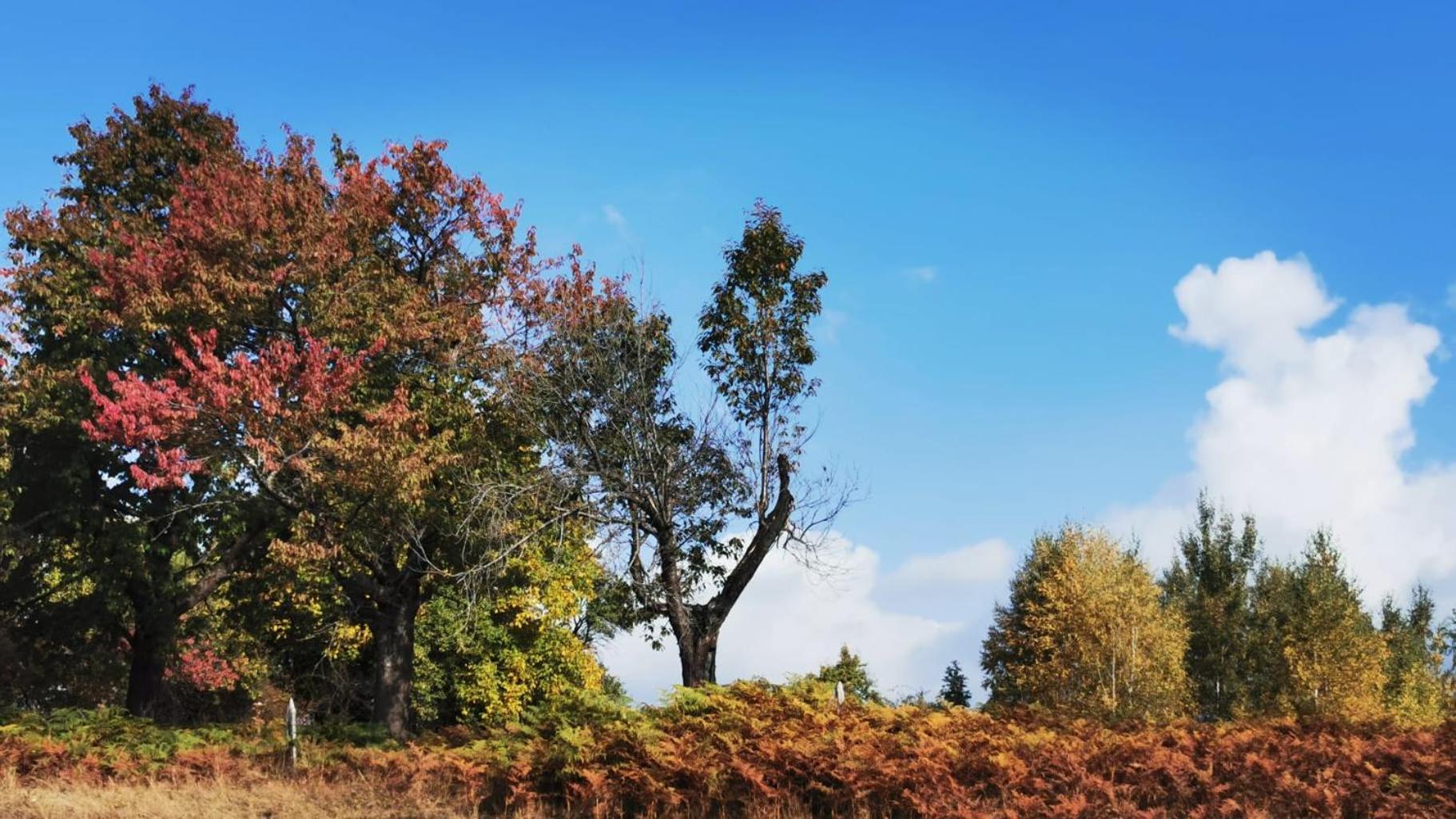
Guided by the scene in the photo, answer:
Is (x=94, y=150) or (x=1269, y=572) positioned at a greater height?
(x=94, y=150)

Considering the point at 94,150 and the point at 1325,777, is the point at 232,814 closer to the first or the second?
the point at 1325,777

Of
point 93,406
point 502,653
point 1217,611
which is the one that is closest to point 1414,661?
A: point 1217,611

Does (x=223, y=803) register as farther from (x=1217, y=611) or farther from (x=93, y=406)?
(x=1217, y=611)

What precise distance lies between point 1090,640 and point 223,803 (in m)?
31.5

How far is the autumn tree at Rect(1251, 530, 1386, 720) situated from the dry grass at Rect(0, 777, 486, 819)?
30301 mm

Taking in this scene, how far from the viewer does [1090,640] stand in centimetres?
→ 3850

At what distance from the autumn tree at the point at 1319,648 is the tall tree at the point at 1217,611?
975mm

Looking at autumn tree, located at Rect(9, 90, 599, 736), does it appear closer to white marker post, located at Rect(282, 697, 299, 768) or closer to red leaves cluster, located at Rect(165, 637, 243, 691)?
white marker post, located at Rect(282, 697, 299, 768)

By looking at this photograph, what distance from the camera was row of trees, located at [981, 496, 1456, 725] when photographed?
37688 millimetres

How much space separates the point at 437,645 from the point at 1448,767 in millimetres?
24072

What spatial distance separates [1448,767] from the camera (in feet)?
34.4

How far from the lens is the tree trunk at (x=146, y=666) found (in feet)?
76.7

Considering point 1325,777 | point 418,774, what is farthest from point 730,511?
point 1325,777

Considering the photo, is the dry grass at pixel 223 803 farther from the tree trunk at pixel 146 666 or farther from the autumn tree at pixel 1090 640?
the autumn tree at pixel 1090 640
